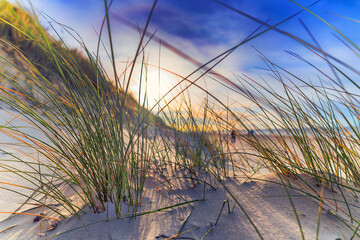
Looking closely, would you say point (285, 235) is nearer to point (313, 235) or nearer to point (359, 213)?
point (313, 235)

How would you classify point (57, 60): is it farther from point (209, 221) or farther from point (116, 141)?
point (209, 221)

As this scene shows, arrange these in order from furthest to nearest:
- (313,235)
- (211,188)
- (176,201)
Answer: (211,188) < (176,201) < (313,235)

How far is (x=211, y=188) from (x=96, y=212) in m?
0.67

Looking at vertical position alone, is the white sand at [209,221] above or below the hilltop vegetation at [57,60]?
below

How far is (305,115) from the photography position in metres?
1.37

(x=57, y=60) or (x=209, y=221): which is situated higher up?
(x=57, y=60)

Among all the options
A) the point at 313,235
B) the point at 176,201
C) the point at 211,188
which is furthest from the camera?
the point at 211,188

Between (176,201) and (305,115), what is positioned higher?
(305,115)

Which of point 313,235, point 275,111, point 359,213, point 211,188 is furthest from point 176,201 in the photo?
point 359,213

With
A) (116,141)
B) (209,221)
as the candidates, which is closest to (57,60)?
(116,141)

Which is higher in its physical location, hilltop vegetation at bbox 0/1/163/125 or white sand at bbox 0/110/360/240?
hilltop vegetation at bbox 0/1/163/125

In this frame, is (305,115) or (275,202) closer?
(275,202)

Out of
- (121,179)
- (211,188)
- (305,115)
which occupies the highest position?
(305,115)

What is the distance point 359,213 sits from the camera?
1104 millimetres
